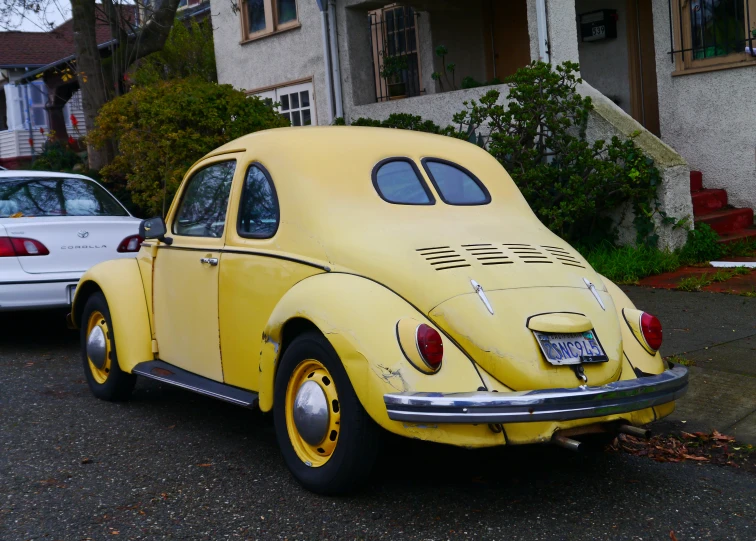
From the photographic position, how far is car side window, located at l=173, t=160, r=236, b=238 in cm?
522

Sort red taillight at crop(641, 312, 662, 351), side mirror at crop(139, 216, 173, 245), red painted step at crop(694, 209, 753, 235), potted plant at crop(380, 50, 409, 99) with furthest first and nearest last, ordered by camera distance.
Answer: potted plant at crop(380, 50, 409, 99)
red painted step at crop(694, 209, 753, 235)
side mirror at crop(139, 216, 173, 245)
red taillight at crop(641, 312, 662, 351)

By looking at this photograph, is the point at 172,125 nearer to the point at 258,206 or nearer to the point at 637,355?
the point at 258,206

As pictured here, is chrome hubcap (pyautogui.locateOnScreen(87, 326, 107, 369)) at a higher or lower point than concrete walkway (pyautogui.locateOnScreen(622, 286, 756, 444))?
Result: higher

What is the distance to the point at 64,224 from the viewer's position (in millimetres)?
7730

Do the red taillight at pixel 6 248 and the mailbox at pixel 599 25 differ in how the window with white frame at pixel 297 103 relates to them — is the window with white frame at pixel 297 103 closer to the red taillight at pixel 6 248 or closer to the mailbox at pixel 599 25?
the mailbox at pixel 599 25

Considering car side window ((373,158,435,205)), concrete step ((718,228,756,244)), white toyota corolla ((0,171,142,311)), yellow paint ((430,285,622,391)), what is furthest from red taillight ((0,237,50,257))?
concrete step ((718,228,756,244))

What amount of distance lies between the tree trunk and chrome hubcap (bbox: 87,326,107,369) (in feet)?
32.1

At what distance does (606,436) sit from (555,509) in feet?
2.11

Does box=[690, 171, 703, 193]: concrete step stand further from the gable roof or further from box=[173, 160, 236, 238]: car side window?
the gable roof

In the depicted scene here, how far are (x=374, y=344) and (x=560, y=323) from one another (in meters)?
0.82

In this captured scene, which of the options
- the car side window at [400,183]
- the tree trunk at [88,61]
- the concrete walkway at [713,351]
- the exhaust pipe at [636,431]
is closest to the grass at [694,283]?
the concrete walkway at [713,351]

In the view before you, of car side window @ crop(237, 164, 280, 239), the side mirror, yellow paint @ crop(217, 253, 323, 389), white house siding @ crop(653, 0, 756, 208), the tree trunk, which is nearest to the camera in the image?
yellow paint @ crop(217, 253, 323, 389)

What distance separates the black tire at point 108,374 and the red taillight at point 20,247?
162 centimetres

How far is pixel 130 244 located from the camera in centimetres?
797
